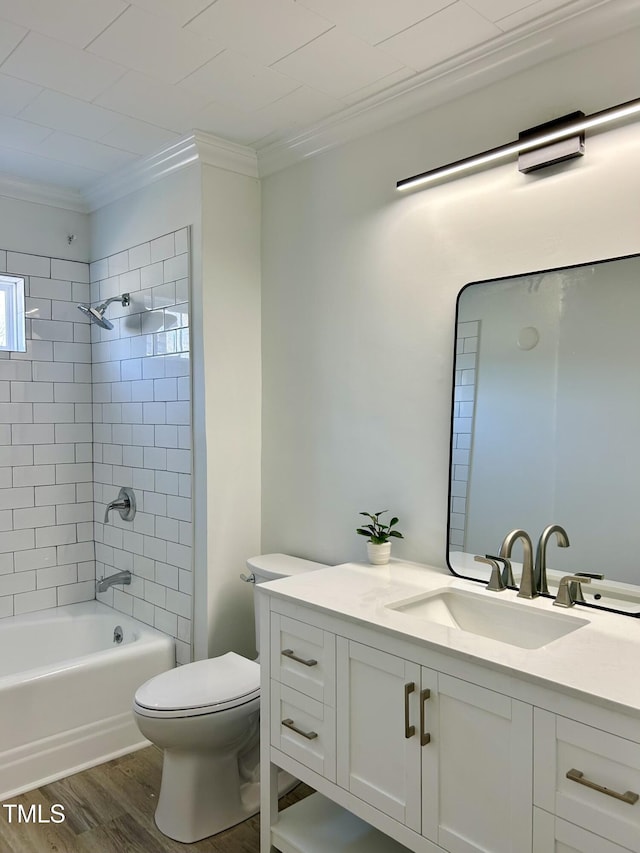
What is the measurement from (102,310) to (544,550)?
2.44 meters

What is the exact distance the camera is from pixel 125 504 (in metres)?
3.24

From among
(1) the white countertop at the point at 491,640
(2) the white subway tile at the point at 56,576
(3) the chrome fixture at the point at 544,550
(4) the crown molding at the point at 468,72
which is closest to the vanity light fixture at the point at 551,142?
(4) the crown molding at the point at 468,72

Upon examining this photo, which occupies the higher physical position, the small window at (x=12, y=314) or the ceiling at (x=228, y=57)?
the ceiling at (x=228, y=57)

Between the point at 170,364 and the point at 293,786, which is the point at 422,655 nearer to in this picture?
the point at 293,786

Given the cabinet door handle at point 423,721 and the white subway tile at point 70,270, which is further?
the white subway tile at point 70,270

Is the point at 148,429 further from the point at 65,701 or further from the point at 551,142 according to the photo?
the point at 551,142

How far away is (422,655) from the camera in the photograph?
1562mm

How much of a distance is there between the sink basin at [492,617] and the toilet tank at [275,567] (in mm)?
642

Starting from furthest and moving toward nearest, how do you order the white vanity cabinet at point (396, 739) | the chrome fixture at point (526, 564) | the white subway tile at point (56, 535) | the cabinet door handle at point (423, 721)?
the white subway tile at point (56, 535) < the chrome fixture at point (526, 564) < the cabinet door handle at point (423, 721) < the white vanity cabinet at point (396, 739)

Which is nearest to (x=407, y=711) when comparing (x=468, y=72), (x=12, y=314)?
(x=468, y=72)

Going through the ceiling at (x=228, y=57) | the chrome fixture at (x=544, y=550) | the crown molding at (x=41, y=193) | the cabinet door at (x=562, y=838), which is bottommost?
the cabinet door at (x=562, y=838)

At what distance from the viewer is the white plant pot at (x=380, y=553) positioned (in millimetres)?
2299

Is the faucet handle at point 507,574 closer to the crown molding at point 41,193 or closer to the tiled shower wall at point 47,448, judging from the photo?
the tiled shower wall at point 47,448

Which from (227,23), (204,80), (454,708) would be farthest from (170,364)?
(454,708)
